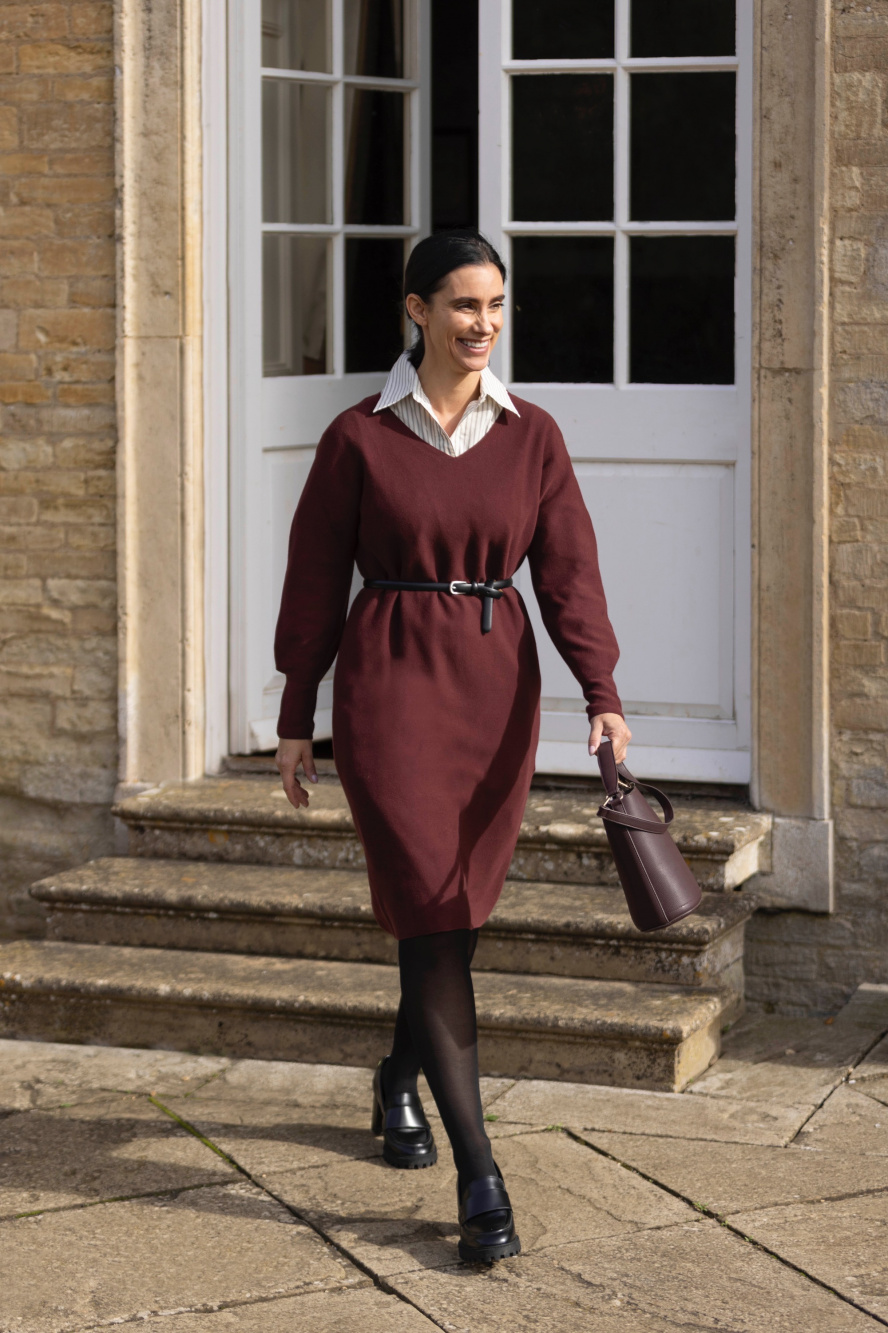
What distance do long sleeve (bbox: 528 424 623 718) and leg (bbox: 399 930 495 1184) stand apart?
581 mm

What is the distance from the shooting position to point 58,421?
5.14m

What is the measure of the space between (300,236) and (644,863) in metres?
2.94

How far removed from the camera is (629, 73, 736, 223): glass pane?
4832 millimetres

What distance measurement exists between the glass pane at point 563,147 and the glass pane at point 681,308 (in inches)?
8.3

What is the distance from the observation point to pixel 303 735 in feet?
11.2

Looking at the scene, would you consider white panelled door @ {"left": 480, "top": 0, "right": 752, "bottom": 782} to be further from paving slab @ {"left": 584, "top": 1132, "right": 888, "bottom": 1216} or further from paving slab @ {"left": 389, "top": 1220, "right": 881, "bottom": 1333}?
paving slab @ {"left": 389, "top": 1220, "right": 881, "bottom": 1333}

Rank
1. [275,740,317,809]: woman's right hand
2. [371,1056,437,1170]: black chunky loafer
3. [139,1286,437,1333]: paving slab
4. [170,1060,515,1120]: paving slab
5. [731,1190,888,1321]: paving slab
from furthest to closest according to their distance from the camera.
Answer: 1. [170,1060,515,1120]: paving slab
2. [371,1056,437,1170]: black chunky loafer
3. [275,740,317,809]: woman's right hand
4. [731,1190,888,1321]: paving slab
5. [139,1286,437,1333]: paving slab

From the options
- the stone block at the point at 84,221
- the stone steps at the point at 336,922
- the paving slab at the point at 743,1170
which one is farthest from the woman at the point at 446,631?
the stone block at the point at 84,221

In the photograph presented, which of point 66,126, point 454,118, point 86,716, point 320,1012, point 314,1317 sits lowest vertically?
point 314,1317

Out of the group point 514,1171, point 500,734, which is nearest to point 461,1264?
point 514,1171

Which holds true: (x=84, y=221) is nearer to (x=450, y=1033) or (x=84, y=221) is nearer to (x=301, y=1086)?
(x=301, y=1086)

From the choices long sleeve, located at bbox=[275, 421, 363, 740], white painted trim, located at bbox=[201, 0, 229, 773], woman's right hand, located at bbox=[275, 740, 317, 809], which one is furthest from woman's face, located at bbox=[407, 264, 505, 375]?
white painted trim, located at bbox=[201, 0, 229, 773]

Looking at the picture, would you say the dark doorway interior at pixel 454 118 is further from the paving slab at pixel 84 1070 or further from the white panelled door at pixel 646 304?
the paving slab at pixel 84 1070

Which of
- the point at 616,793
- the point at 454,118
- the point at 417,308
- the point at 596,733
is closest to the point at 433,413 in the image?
the point at 417,308
